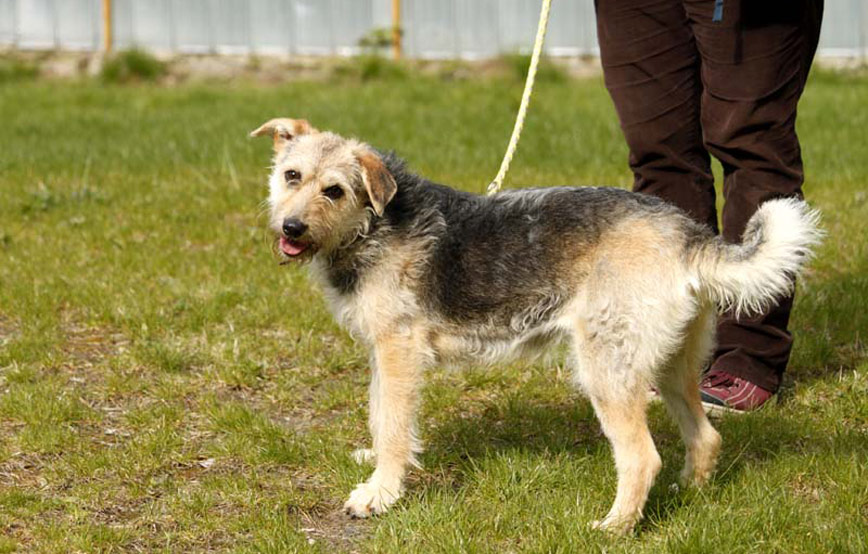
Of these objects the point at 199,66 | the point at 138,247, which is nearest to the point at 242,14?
the point at 199,66

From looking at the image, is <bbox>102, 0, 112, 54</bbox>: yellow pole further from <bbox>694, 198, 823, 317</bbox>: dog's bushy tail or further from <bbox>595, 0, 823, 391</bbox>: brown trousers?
<bbox>694, 198, 823, 317</bbox>: dog's bushy tail

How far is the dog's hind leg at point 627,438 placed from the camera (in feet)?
14.3

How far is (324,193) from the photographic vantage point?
4719 millimetres

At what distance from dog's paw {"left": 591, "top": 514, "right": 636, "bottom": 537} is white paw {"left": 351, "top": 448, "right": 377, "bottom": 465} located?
113cm

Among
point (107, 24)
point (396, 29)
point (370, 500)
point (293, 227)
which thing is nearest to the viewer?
point (293, 227)

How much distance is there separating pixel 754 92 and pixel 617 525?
7.14 ft

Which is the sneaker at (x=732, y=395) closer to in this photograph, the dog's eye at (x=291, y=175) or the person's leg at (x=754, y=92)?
the person's leg at (x=754, y=92)

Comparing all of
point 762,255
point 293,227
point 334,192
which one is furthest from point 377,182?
point 762,255

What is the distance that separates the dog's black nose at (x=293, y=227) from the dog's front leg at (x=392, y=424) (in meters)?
0.55

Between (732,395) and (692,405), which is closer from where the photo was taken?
(692,405)

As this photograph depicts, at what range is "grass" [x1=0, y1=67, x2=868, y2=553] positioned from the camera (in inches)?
176

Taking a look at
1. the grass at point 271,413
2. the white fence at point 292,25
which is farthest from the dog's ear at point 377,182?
the white fence at point 292,25

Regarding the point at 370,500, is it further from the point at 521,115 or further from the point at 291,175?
the point at 521,115

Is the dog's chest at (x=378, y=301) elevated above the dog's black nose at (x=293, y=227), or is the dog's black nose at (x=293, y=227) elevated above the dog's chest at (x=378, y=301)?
the dog's black nose at (x=293, y=227)
